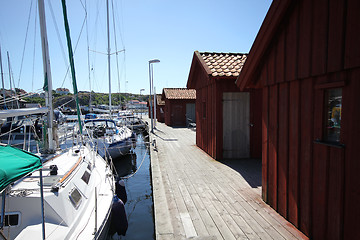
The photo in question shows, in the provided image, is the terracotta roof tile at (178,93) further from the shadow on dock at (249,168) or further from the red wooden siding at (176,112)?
the shadow on dock at (249,168)

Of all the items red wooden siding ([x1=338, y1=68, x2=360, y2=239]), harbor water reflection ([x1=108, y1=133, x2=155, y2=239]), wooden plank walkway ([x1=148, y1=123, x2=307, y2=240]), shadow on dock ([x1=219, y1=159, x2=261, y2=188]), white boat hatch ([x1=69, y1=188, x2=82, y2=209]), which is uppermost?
red wooden siding ([x1=338, y1=68, x2=360, y2=239])

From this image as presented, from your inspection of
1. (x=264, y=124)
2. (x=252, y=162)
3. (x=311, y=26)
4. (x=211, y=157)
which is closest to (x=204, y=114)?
(x=211, y=157)

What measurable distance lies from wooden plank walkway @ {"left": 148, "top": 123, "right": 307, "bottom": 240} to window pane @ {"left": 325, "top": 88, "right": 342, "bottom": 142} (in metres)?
1.76

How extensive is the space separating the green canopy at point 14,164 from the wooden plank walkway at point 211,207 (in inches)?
96.0

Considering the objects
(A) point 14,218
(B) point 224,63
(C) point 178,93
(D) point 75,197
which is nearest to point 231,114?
(B) point 224,63

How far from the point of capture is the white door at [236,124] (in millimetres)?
9031

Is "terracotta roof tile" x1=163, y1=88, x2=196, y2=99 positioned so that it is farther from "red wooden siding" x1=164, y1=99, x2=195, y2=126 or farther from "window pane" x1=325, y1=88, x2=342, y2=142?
"window pane" x1=325, y1=88, x2=342, y2=142

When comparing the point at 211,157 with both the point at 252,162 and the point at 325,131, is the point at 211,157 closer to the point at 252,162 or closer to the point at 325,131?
Answer: the point at 252,162

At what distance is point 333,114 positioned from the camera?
344 cm

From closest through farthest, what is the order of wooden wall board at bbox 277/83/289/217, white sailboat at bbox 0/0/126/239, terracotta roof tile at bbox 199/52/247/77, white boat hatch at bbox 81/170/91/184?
white sailboat at bbox 0/0/126/239 → wooden wall board at bbox 277/83/289/217 → white boat hatch at bbox 81/170/91/184 → terracotta roof tile at bbox 199/52/247/77

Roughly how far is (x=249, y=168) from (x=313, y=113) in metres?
4.65

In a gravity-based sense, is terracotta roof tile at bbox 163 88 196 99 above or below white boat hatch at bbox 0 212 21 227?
above

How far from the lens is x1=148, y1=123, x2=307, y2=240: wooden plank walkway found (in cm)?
407


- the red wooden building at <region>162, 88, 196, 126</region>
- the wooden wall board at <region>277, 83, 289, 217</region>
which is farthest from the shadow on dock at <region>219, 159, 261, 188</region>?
the red wooden building at <region>162, 88, 196, 126</region>
